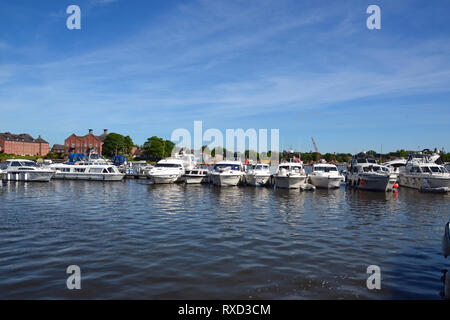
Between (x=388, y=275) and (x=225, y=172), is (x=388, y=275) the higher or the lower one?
the lower one

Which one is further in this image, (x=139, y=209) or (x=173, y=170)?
(x=173, y=170)

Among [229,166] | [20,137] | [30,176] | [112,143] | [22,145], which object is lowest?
[30,176]

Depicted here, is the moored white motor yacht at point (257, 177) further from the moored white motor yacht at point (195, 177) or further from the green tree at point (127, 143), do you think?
the green tree at point (127, 143)

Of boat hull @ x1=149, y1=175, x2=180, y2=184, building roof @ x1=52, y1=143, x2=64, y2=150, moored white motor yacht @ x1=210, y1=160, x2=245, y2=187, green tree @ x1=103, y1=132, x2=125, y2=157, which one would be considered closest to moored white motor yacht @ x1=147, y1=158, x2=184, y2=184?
boat hull @ x1=149, y1=175, x2=180, y2=184

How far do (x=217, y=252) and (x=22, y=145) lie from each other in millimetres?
175588

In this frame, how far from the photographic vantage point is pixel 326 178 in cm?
3719

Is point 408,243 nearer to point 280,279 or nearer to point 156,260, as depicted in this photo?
point 280,279

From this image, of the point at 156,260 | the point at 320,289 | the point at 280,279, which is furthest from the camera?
the point at 156,260

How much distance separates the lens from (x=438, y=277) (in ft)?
32.7

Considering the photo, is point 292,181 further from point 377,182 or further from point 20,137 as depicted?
point 20,137

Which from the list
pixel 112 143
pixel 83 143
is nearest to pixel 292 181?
pixel 112 143
